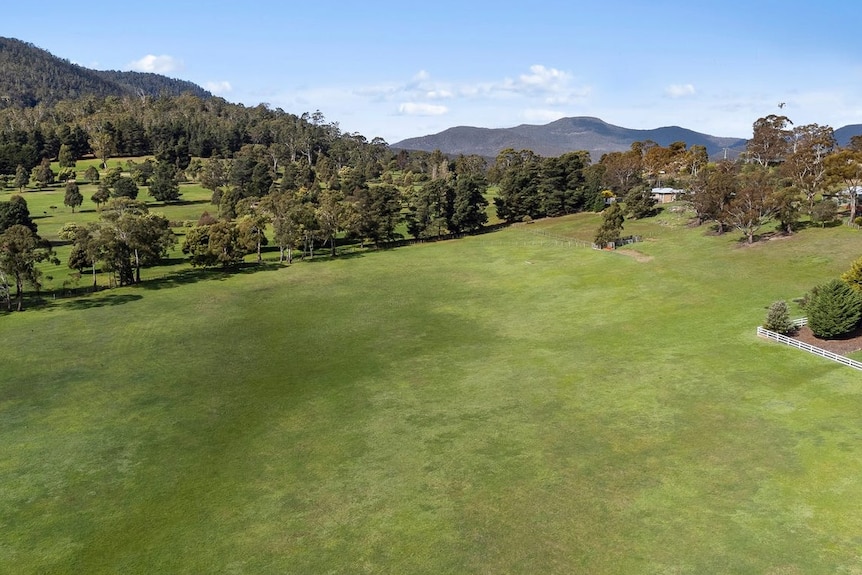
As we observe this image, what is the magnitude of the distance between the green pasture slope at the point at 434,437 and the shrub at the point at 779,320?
3665 millimetres

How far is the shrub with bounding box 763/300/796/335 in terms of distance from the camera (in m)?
53.7

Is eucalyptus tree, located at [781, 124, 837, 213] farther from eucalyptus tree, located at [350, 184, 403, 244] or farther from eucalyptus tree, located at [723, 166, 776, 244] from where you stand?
eucalyptus tree, located at [350, 184, 403, 244]

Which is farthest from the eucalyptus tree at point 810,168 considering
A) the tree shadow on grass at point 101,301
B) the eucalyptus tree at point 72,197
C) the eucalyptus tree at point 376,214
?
the eucalyptus tree at point 72,197

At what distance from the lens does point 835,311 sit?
2008 inches

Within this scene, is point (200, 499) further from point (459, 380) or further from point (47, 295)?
point (47, 295)

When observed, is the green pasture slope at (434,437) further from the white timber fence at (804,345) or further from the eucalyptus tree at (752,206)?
the eucalyptus tree at (752,206)

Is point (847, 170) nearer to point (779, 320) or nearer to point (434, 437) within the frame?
point (779, 320)

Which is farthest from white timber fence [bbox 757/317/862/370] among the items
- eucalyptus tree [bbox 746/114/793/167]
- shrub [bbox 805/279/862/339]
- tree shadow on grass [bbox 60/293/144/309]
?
eucalyptus tree [bbox 746/114/793/167]

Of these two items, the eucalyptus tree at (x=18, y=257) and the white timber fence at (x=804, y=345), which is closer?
the white timber fence at (x=804, y=345)

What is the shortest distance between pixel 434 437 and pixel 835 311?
37.6 meters

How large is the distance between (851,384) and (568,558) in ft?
96.8

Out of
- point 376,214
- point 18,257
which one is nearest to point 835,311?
point 376,214

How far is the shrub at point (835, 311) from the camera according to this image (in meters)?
50.9

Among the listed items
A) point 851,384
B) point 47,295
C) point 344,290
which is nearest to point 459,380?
point 851,384
